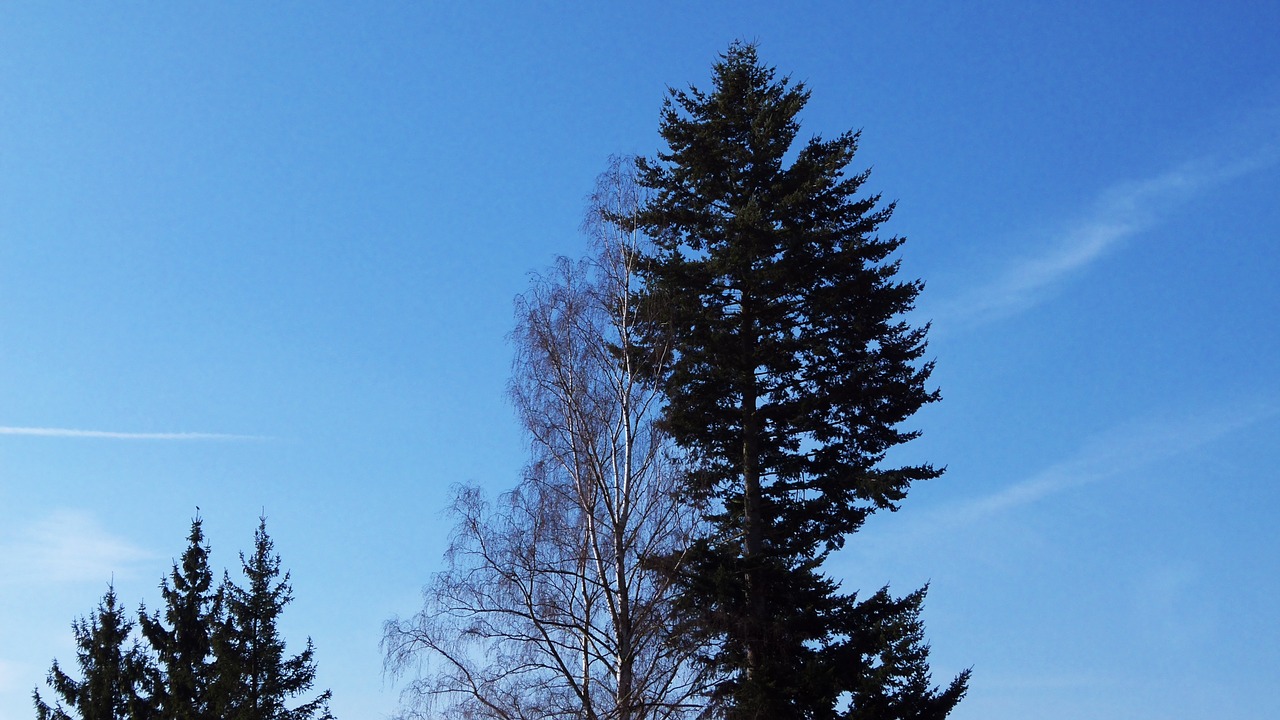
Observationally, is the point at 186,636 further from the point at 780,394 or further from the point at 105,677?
the point at 780,394

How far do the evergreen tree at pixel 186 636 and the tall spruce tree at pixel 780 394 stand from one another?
14.6 m

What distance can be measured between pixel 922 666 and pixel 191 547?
20.5 metres

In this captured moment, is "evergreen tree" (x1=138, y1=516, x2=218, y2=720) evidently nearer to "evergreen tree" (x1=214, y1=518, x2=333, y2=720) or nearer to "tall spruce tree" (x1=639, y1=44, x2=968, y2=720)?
"evergreen tree" (x1=214, y1=518, x2=333, y2=720)

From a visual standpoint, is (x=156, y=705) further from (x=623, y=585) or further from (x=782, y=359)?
(x=782, y=359)

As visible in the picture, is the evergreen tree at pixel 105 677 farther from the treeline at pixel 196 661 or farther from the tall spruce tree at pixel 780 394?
the tall spruce tree at pixel 780 394

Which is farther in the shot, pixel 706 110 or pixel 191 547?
pixel 191 547

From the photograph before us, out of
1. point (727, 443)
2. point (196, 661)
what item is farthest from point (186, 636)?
point (727, 443)

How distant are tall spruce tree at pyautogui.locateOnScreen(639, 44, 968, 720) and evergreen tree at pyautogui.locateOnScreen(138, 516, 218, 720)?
14555 millimetres

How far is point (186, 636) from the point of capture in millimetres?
32469

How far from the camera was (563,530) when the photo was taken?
2364 cm

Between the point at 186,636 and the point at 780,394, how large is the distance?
57.9 ft

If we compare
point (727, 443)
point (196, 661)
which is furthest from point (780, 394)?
point (196, 661)

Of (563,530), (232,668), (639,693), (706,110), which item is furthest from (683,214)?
(232,668)

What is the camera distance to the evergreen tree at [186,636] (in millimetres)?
31328
